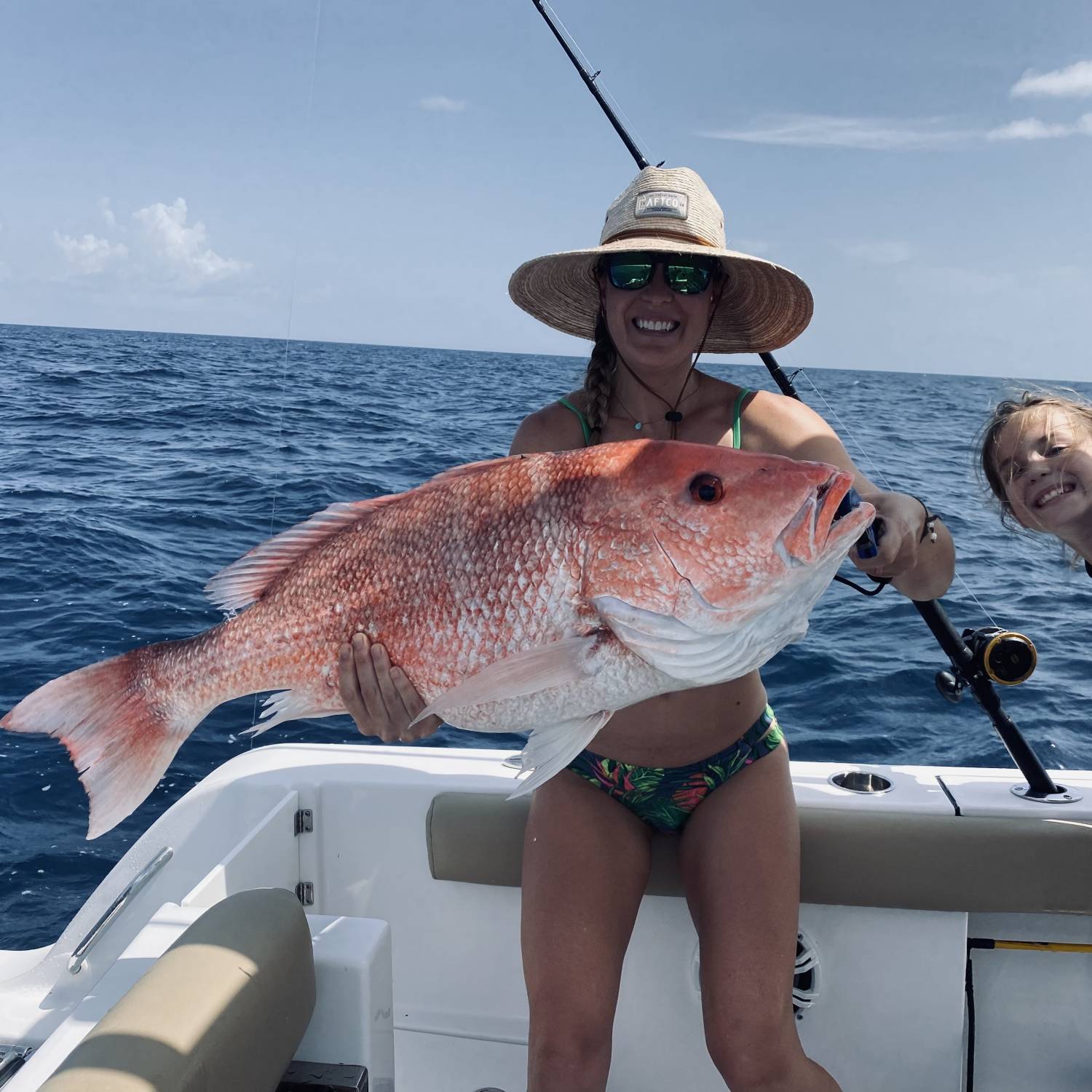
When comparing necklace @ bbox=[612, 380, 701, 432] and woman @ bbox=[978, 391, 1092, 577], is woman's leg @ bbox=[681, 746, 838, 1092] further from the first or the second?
woman @ bbox=[978, 391, 1092, 577]

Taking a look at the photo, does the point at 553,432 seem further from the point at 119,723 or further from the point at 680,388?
the point at 119,723

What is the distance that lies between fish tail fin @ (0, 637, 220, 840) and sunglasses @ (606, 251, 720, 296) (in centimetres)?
124

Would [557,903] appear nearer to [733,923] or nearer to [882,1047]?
[733,923]

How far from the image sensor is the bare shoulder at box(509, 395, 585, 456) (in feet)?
7.80

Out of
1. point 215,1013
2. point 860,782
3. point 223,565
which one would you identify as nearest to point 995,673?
point 860,782

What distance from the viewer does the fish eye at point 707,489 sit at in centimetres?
164

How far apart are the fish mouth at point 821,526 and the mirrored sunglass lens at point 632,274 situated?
819mm

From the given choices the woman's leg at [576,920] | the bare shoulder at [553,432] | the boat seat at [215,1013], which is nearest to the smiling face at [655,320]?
the bare shoulder at [553,432]

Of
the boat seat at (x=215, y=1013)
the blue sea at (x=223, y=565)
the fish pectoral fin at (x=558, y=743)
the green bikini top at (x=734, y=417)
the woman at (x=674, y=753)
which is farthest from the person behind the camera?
the blue sea at (x=223, y=565)

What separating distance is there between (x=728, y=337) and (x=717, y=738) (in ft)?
3.84

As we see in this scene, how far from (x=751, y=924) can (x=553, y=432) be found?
A: 1208 millimetres

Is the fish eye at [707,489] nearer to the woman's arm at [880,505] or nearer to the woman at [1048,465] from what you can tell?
the woman's arm at [880,505]

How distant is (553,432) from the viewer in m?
2.38

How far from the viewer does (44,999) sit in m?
2.15
